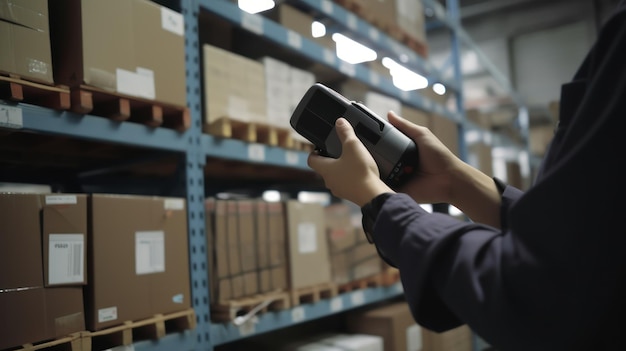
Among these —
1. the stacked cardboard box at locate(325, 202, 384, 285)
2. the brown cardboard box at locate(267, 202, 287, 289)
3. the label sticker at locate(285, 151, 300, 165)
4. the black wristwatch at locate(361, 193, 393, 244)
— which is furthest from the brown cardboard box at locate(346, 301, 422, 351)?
the black wristwatch at locate(361, 193, 393, 244)

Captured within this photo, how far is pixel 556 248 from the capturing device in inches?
28.4

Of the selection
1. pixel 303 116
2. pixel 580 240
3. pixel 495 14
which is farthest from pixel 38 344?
pixel 495 14

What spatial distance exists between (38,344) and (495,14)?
28.0 ft

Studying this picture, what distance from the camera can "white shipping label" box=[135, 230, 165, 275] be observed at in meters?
1.70

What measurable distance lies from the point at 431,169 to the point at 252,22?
1297 millimetres

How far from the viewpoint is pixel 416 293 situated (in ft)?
2.77

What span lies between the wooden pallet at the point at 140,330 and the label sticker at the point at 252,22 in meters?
1.23

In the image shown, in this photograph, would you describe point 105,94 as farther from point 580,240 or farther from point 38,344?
point 580,240

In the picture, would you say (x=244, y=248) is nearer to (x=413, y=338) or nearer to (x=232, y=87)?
(x=232, y=87)

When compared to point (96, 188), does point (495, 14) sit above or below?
above

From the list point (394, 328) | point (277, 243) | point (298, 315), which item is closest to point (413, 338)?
point (394, 328)

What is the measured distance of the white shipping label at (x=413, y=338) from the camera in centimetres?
295

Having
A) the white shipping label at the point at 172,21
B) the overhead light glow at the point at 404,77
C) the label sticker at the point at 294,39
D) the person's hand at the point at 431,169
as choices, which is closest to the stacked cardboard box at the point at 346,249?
the label sticker at the point at 294,39

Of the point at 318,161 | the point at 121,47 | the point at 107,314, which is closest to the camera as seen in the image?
the point at 318,161
